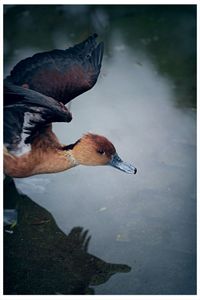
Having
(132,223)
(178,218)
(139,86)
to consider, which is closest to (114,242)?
(132,223)

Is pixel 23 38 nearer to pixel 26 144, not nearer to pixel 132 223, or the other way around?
pixel 26 144

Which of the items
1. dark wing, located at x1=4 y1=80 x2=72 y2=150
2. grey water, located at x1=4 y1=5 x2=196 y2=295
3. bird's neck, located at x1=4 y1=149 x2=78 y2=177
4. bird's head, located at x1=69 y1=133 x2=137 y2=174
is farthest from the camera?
bird's head, located at x1=69 y1=133 x2=137 y2=174

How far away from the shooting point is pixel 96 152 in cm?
456

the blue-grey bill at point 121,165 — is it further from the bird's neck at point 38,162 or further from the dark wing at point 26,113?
the dark wing at point 26,113

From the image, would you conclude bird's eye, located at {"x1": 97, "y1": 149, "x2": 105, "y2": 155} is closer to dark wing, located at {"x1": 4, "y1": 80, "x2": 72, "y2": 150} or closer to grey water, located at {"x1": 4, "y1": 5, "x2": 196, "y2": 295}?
grey water, located at {"x1": 4, "y1": 5, "x2": 196, "y2": 295}

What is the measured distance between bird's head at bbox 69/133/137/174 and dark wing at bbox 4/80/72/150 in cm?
43

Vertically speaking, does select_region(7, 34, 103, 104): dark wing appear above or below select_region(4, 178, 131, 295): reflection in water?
above

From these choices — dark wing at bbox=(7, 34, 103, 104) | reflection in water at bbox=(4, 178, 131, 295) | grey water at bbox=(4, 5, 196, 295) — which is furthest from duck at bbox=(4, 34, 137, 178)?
reflection in water at bbox=(4, 178, 131, 295)

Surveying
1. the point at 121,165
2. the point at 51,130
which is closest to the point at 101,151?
the point at 121,165

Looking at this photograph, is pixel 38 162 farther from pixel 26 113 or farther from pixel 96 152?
pixel 26 113

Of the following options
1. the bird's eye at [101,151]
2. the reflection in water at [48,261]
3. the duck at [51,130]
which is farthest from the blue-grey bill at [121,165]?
the reflection in water at [48,261]

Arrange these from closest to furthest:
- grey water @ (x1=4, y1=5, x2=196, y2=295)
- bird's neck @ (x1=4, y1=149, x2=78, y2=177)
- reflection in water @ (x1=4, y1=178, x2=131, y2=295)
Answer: reflection in water @ (x1=4, y1=178, x2=131, y2=295), grey water @ (x1=4, y1=5, x2=196, y2=295), bird's neck @ (x1=4, y1=149, x2=78, y2=177)

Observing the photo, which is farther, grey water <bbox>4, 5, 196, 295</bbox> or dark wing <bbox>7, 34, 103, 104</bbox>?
dark wing <bbox>7, 34, 103, 104</bbox>

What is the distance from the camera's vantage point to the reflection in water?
12.8ft
